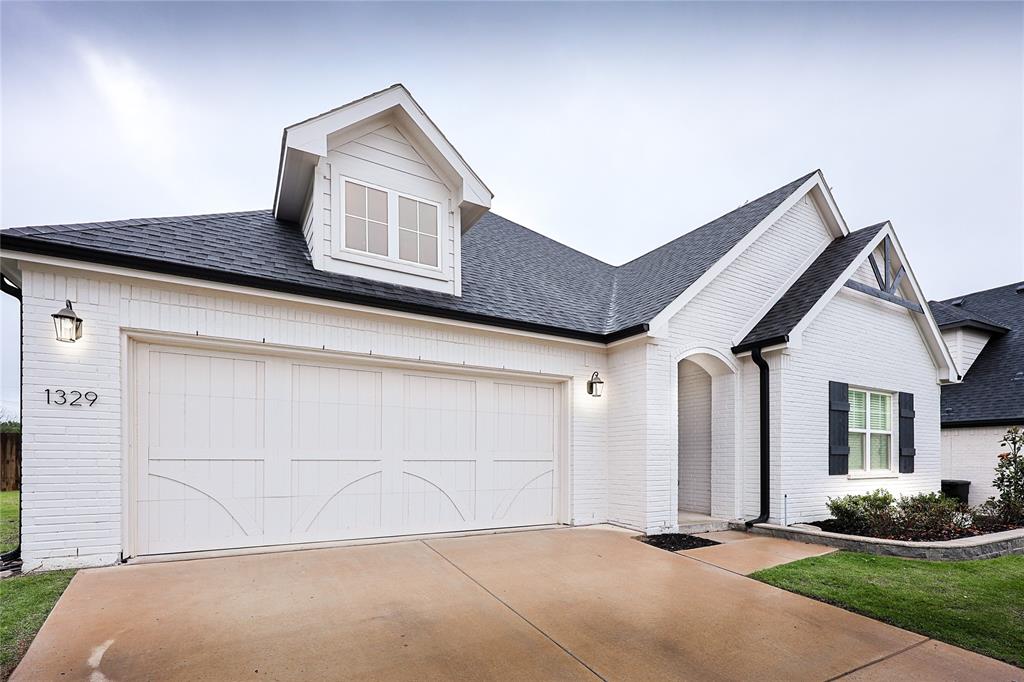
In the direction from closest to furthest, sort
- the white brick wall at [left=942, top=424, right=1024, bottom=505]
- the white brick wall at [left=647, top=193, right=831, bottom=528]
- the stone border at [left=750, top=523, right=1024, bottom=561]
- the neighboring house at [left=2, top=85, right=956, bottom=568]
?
the neighboring house at [left=2, top=85, right=956, bottom=568], the stone border at [left=750, top=523, right=1024, bottom=561], the white brick wall at [left=647, top=193, right=831, bottom=528], the white brick wall at [left=942, top=424, right=1024, bottom=505]

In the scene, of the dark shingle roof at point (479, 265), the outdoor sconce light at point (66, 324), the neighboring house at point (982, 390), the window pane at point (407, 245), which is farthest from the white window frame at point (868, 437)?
the outdoor sconce light at point (66, 324)

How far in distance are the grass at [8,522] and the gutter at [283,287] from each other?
11.1ft

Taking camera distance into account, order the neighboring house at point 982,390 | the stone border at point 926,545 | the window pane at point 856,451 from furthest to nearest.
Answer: the neighboring house at point 982,390
the window pane at point 856,451
the stone border at point 926,545

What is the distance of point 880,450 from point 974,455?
4.76 meters

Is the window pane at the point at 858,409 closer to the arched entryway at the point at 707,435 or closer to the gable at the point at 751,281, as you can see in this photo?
the gable at the point at 751,281

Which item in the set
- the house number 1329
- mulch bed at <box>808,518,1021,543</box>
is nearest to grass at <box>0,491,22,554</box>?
the house number 1329

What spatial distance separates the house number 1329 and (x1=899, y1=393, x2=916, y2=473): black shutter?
13.4 metres

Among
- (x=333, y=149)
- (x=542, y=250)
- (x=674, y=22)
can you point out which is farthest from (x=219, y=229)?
(x=674, y=22)

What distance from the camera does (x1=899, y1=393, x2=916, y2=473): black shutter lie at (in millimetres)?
10406

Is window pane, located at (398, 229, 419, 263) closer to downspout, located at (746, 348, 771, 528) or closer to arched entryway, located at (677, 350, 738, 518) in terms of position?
arched entryway, located at (677, 350, 738, 518)

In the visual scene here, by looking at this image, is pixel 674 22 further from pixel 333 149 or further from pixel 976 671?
pixel 976 671

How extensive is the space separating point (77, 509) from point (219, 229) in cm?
381

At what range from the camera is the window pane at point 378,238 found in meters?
7.50

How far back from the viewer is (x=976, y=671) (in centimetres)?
359
